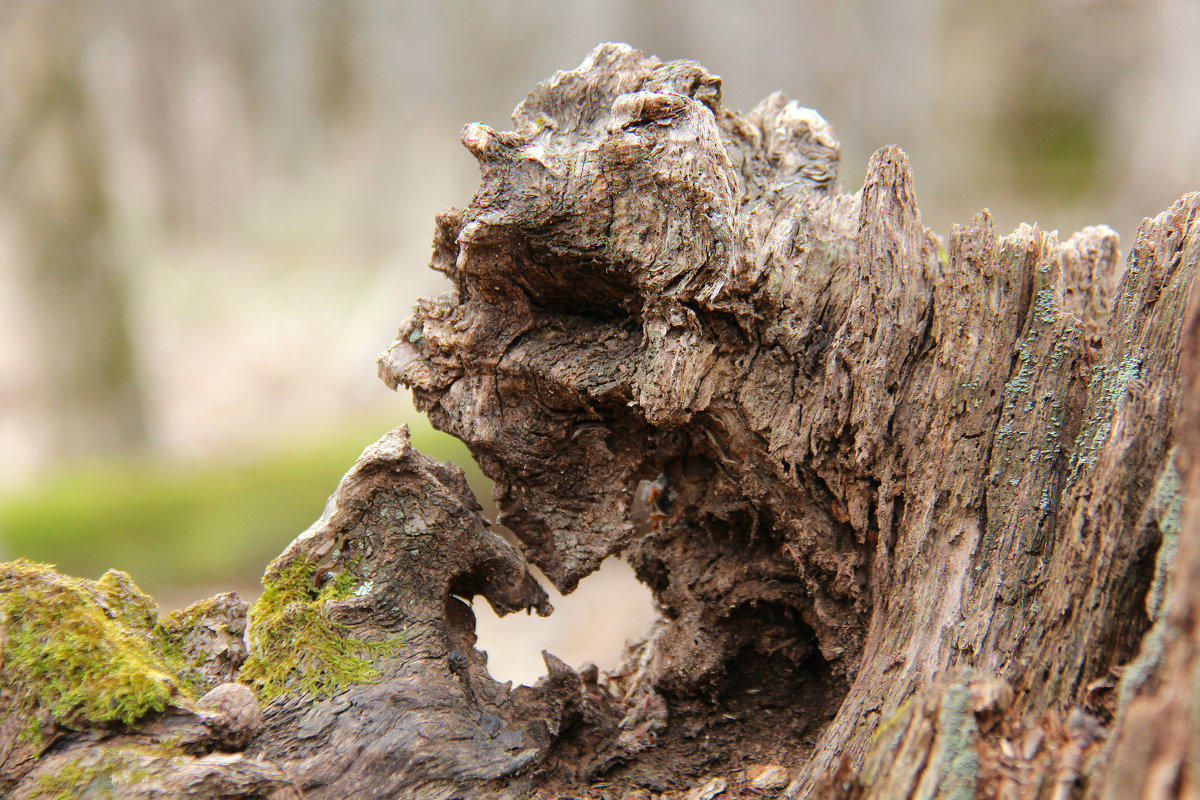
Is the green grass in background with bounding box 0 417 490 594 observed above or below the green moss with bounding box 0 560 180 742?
above

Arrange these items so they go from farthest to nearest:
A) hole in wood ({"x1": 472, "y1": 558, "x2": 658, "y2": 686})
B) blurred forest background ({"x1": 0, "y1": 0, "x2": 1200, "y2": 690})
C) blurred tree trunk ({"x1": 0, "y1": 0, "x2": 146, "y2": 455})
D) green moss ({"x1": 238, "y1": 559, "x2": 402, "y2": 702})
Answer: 1. blurred forest background ({"x1": 0, "y1": 0, "x2": 1200, "y2": 690})
2. blurred tree trunk ({"x1": 0, "y1": 0, "x2": 146, "y2": 455})
3. hole in wood ({"x1": 472, "y1": 558, "x2": 658, "y2": 686})
4. green moss ({"x1": 238, "y1": 559, "x2": 402, "y2": 702})

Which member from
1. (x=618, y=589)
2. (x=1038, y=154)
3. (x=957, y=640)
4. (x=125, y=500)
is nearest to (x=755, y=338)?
(x=957, y=640)

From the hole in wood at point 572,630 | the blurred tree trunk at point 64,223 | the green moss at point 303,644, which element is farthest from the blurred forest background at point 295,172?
the green moss at point 303,644

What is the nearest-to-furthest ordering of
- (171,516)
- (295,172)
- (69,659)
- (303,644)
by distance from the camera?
(69,659) → (303,644) → (171,516) → (295,172)

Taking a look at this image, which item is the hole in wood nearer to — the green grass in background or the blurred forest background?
the blurred forest background

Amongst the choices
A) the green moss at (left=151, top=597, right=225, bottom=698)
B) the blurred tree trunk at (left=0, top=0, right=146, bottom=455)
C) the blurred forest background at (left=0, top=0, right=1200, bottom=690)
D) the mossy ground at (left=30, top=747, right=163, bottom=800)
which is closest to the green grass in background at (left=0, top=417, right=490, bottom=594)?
the blurred forest background at (left=0, top=0, right=1200, bottom=690)

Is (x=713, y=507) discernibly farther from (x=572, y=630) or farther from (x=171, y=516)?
(x=171, y=516)

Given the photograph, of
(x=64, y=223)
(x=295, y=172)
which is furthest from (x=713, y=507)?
(x=295, y=172)
